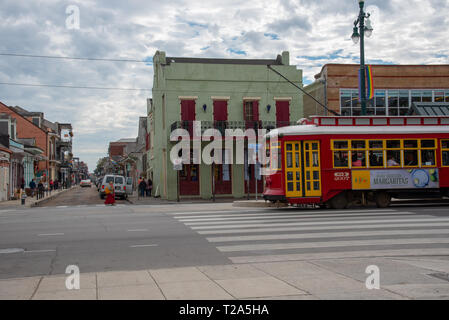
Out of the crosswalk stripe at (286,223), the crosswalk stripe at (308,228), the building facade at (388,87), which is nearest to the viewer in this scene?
the crosswalk stripe at (308,228)

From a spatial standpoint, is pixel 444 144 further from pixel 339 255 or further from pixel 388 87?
pixel 388 87

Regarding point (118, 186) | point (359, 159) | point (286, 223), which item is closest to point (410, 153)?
point (359, 159)

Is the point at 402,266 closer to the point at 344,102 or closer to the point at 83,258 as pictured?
the point at 83,258

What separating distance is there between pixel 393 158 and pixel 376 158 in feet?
2.38

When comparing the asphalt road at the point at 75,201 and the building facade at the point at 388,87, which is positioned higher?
the building facade at the point at 388,87

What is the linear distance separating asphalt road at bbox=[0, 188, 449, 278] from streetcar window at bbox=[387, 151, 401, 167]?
130 inches

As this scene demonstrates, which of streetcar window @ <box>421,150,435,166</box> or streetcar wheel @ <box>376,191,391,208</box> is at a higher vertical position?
streetcar window @ <box>421,150,435,166</box>

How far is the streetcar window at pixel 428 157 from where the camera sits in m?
19.8

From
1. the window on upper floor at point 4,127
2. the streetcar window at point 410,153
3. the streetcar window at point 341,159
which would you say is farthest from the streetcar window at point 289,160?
the window on upper floor at point 4,127

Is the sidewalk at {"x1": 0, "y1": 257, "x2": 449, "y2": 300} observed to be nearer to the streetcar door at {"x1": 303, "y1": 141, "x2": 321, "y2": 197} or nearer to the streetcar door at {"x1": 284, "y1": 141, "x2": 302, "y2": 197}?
the streetcar door at {"x1": 284, "y1": 141, "x2": 302, "y2": 197}

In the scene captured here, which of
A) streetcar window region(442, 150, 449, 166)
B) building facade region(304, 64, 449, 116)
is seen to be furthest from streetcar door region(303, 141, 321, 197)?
building facade region(304, 64, 449, 116)

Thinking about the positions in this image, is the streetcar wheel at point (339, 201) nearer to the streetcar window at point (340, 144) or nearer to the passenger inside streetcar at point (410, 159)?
the streetcar window at point (340, 144)

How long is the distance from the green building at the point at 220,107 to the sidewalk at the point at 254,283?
24.3 metres

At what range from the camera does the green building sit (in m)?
33.4
